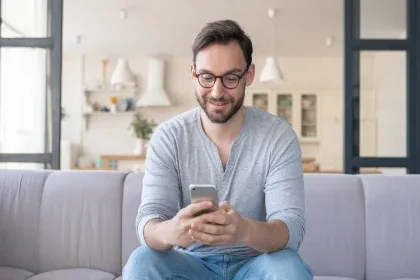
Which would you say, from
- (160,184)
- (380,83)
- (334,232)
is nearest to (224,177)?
(160,184)

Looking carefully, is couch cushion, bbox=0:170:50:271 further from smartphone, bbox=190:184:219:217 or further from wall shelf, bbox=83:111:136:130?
wall shelf, bbox=83:111:136:130

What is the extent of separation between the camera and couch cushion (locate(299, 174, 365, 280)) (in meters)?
2.38

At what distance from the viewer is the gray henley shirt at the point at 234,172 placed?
5.32 feet

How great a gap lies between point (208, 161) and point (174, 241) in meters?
0.34

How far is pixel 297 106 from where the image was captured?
30.6 feet

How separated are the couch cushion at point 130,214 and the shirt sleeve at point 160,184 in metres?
0.77

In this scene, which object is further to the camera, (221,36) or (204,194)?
(221,36)

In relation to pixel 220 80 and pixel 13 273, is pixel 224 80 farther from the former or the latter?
pixel 13 273

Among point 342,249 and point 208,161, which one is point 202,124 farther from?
point 342,249

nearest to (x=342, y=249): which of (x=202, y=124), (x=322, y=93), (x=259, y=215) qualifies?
(x=259, y=215)

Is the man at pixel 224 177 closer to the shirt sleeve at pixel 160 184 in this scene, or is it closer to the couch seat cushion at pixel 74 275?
the shirt sleeve at pixel 160 184

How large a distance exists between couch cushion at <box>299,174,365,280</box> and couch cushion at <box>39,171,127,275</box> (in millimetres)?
815

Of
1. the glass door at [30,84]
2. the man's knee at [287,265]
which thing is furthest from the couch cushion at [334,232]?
the glass door at [30,84]

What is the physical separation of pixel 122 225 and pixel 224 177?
0.93 m
